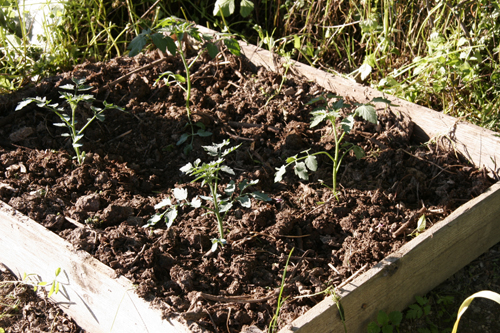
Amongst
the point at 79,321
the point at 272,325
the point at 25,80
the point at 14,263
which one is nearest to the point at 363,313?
the point at 272,325

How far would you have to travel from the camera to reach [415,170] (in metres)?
2.34

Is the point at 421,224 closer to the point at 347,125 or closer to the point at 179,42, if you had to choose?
the point at 347,125

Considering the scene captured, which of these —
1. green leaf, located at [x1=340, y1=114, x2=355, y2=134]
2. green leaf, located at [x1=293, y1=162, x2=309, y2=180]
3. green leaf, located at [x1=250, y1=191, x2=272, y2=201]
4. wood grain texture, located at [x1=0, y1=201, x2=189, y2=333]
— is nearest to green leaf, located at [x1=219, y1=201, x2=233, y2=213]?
green leaf, located at [x1=250, y1=191, x2=272, y2=201]

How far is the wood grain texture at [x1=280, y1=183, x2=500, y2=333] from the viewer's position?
1.71 m

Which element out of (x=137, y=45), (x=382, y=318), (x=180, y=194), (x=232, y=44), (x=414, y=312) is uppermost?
(x=137, y=45)

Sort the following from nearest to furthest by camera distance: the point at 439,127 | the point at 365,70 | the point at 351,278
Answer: the point at 351,278
the point at 439,127
the point at 365,70

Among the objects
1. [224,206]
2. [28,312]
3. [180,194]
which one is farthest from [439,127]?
[28,312]

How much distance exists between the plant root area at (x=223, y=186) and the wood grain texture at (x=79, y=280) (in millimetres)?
61

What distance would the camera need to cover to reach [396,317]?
6.20ft

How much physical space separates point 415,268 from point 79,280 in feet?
4.20

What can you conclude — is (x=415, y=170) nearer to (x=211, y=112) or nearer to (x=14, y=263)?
(x=211, y=112)

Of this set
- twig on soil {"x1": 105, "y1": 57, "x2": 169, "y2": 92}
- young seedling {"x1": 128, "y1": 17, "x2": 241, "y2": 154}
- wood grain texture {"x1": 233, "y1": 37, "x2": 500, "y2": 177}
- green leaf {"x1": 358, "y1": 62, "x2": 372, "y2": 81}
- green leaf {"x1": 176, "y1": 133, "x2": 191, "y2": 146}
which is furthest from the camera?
twig on soil {"x1": 105, "y1": 57, "x2": 169, "y2": 92}

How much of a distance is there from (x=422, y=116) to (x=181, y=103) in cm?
132

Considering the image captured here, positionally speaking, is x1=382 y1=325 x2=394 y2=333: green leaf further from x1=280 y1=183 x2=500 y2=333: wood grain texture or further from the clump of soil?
the clump of soil
